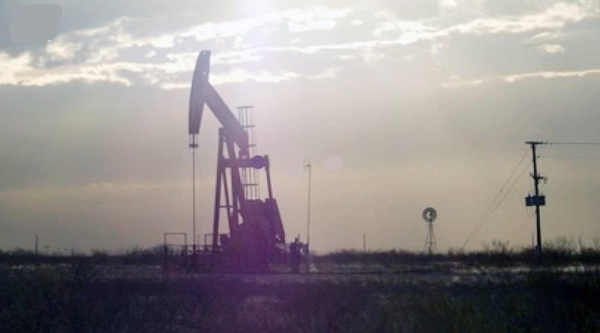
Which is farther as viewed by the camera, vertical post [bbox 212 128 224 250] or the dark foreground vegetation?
vertical post [bbox 212 128 224 250]

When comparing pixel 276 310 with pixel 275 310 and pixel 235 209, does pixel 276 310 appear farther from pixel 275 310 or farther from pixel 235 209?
pixel 235 209

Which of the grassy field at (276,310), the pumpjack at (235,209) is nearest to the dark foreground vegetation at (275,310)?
the grassy field at (276,310)

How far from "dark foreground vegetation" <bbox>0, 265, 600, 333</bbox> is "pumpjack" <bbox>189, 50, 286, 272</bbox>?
26729 millimetres

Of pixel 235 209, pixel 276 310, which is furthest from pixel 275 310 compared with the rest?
pixel 235 209

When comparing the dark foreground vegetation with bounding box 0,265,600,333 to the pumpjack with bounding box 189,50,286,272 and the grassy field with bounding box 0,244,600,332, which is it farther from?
the pumpjack with bounding box 189,50,286,272

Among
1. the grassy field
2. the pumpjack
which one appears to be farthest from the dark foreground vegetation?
the pumpjack

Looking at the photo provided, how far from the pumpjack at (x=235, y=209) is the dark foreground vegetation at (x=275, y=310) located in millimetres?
26729

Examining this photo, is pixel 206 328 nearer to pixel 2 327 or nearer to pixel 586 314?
pixel 2 327

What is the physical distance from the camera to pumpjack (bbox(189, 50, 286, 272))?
5097 centimetres

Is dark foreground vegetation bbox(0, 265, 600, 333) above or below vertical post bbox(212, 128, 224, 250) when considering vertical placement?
below

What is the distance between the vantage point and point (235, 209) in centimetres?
5353

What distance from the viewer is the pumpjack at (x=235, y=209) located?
51.0m

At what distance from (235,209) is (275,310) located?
31417mm

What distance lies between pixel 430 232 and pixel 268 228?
18785mm
